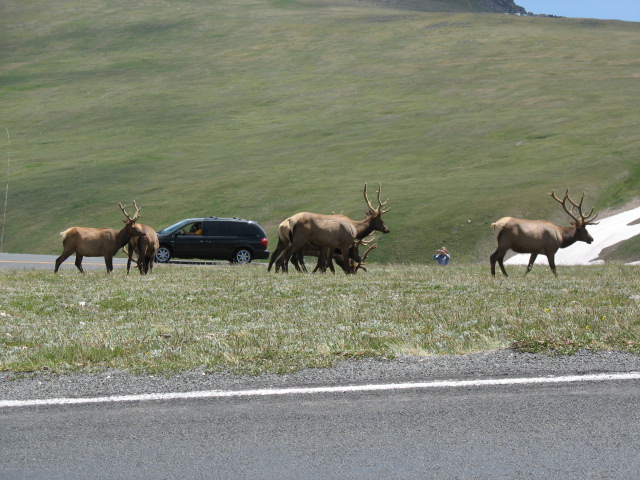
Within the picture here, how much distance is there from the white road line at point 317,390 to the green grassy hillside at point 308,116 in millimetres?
31689

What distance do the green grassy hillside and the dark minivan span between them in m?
6.21

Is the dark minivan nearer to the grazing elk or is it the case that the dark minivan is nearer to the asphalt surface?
the grazing elk

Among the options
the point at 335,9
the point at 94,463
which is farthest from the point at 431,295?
the point at 335,9

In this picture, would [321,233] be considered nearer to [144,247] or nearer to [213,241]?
[144,247]

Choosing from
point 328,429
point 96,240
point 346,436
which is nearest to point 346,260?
point 96,240

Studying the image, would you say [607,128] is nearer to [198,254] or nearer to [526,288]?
[198,254]

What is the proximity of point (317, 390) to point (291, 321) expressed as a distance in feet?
13.9

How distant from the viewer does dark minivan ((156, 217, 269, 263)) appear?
37375 mm

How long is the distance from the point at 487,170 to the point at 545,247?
36.4 m

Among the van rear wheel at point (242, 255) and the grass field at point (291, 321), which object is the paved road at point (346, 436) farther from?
the van rear wheel at point (242, 255)

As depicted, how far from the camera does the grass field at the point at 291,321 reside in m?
8.82

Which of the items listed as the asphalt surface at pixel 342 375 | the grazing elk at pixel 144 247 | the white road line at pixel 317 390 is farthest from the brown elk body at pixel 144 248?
the white road line at pixel 317 390

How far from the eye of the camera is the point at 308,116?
3438 inches

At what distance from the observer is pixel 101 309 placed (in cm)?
1370
